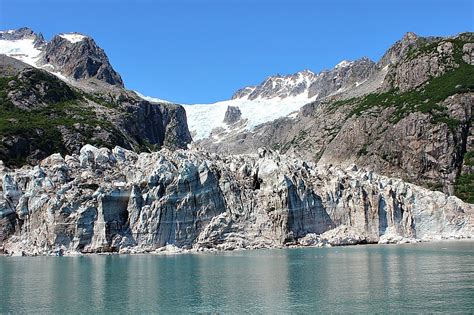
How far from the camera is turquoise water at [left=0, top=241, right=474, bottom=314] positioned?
41.9 meters

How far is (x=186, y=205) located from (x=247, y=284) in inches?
1600

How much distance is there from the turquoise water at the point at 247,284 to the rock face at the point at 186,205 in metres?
11.3

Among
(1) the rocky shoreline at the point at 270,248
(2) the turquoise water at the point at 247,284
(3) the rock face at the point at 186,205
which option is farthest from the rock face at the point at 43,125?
(2) the turquoise water at the point at 247,284

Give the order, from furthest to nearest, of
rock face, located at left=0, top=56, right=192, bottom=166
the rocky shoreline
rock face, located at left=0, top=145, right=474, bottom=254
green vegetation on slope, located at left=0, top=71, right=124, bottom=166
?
green vegetation on slope, located at left=0, top=71, right=124, bottom=166 → rock face, located at left=0, top=56, right=192, bottom=166 → rock face, located at left=0, top=145, right=474, bottom=254 → the rocky shoreline

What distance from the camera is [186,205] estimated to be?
91375 millimetres

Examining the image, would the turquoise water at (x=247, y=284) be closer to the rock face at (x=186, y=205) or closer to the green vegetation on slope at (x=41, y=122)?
the rock face at (x=186, y=205)

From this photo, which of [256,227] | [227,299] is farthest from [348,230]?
[227,299]

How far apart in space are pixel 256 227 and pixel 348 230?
54.1ft

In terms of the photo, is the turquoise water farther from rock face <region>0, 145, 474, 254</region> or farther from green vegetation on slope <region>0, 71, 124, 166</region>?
green vegetation on slope <region>0, 71, 124, 166</region>

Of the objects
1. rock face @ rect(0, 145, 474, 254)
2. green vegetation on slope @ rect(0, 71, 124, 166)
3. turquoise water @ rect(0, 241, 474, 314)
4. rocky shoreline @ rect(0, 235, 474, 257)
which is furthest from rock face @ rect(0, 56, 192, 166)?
turquoise water @ rect(0, 241, 474, 314)

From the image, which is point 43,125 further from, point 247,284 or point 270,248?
point 247,284

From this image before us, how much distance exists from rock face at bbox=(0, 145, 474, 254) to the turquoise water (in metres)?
11.3

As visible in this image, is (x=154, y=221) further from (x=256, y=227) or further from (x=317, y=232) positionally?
(x=317, y=232)

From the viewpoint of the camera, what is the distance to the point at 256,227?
94.2 m
